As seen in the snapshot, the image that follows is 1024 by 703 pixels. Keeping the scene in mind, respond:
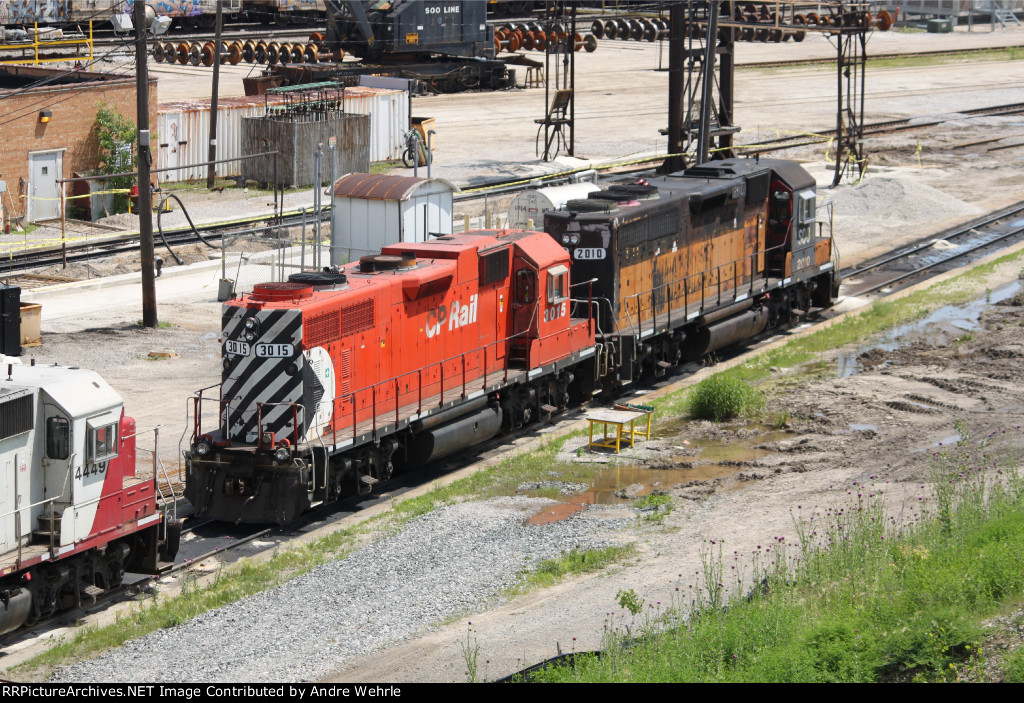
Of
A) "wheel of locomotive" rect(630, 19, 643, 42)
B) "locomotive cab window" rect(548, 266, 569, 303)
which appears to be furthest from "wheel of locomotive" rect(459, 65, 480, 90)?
"locomotive cab window" rect(548, 266, 569, 303)

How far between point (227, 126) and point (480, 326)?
2955 cm

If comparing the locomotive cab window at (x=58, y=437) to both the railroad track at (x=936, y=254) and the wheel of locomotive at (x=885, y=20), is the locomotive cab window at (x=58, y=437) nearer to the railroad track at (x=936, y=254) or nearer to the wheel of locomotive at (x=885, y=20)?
the railroad track at (x=936, y=254)

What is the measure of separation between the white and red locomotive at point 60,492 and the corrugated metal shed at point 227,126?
109ft

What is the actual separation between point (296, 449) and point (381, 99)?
37.5 meters

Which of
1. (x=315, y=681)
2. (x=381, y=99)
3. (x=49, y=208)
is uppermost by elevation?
(x=381, y=99)

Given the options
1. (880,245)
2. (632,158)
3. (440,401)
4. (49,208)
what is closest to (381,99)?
(632,158)

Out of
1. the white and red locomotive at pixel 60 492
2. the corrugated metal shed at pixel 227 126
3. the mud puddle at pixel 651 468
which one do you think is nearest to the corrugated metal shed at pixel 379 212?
the mud puddle at pixel 651 468

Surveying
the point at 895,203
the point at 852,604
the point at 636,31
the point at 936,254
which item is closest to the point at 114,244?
the point at 936,254

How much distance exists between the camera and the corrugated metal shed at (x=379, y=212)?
34312 mm

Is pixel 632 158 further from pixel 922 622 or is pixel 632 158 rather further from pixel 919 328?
pixel 922 622

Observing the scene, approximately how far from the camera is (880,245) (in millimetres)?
43375

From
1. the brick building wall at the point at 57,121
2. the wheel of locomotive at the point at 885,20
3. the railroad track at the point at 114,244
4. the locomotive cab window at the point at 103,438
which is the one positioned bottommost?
the locomotive cab window at the point at 103,438

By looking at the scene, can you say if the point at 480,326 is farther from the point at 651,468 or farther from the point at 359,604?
the point at 359,604

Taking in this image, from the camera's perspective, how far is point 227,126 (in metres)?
50.5
